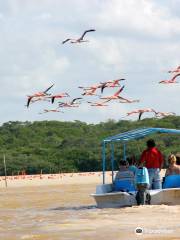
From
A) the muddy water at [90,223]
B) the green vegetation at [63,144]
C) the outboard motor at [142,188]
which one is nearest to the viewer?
the muddy water at [90,223]

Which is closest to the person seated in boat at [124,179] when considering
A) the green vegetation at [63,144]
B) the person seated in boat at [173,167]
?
the person seated in boat at [173,167]

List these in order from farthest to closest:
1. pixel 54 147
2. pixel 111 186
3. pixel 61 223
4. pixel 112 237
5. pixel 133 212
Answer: pixel 54 147 < pixel 111 186 < pixel 133 212 < pixel 61 223 < pixel 112 237

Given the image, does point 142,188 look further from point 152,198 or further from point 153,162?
point 153,162

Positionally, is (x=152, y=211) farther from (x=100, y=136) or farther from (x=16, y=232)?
(x=100, y=136)

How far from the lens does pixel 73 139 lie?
89188 millimetres

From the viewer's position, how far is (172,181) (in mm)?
23125

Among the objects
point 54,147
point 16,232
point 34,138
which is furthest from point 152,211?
point 34,138

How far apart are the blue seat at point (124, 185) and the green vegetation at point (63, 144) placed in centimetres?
4151

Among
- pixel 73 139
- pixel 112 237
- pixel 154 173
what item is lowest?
pixel 112 237

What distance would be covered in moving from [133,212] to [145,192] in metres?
1.29

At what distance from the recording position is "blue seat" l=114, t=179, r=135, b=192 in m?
23.3

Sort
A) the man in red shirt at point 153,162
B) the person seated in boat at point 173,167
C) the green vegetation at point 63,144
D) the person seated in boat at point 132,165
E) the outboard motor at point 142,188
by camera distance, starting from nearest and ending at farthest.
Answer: the outboard motor at point 142,188 → the person seated in boat at point 173,167 → the man in red shirt at point 153,162 → the person seated in boat at point 132,165 → the green vegetation at point 63,144

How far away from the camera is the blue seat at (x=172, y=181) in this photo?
23000mm

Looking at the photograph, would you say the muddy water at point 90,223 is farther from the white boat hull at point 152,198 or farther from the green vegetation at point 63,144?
the green vegetation at point 63,144
